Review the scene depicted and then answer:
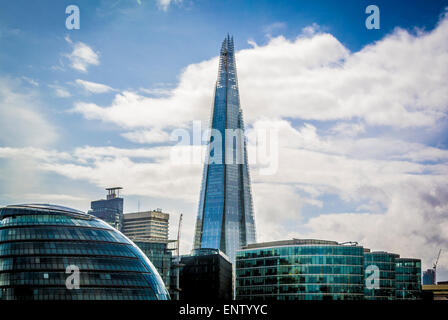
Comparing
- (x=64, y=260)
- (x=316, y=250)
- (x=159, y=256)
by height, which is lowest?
(x=64, y=260)

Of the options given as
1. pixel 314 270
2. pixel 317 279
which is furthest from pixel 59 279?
pixel 317 279

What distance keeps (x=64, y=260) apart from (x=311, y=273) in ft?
320

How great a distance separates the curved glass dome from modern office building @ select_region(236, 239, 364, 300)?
252ft

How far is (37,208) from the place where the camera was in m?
112

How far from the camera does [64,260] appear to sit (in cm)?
10219

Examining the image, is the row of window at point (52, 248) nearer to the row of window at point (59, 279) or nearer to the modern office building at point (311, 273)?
Answer: the row of window at point (59, 279)

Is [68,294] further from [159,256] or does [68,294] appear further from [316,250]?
[316,250]

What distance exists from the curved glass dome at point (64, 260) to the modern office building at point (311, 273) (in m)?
76.9

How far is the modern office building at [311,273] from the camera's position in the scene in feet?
587

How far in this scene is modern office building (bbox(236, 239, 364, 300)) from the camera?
587 feet

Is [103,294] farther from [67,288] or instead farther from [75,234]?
[75,234]

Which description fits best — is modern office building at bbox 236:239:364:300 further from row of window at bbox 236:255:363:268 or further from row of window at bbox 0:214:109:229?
row of window at bbox 0:214:109:229

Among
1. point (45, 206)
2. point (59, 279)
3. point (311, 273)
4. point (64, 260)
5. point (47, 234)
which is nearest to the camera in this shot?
point (59, 279)
